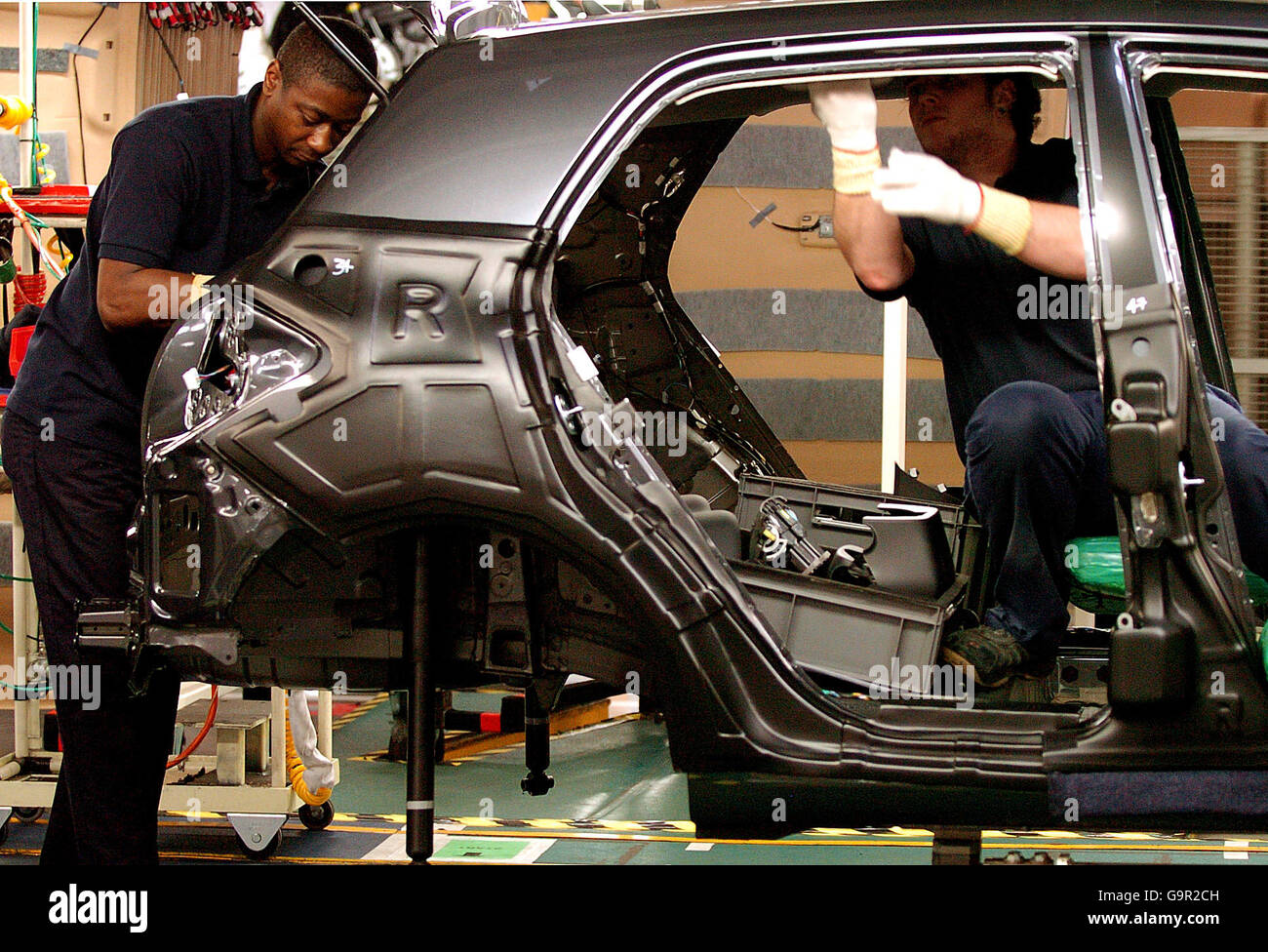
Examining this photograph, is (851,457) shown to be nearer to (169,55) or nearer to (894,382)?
(894,382)

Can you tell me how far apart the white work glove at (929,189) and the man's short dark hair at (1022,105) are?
0.60m

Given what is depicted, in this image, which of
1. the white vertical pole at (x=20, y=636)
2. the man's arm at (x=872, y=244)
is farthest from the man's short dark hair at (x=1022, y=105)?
the white vertical pole at (x=20, y=636)

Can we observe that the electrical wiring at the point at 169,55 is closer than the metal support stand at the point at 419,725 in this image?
No

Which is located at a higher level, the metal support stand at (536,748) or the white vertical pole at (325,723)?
the metal support stand at (536,748)

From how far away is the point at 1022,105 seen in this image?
2.53 m

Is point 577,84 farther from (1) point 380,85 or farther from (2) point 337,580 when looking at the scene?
(2) point 337,580

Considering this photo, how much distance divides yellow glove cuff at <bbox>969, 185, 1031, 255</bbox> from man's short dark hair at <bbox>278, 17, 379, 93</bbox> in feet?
3.82

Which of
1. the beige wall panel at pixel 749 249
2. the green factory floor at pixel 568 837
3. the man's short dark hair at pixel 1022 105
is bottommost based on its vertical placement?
the green factory floor at pixel 568 837

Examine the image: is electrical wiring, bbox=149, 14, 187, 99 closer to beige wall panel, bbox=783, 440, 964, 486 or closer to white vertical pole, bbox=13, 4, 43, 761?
white vertical pole, bbox=13, 4, 43, 761

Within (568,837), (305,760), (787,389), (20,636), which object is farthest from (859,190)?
(787,389)

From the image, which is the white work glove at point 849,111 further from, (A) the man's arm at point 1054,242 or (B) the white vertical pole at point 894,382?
(B) the white vertical pole at point 894,382

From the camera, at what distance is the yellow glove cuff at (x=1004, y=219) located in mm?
2059

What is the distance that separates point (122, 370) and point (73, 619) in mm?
528

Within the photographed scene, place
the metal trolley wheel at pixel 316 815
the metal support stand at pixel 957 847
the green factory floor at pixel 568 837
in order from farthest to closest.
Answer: the metal trolley wheel at pixel 316 815 → the green factory floor at pixel 568 837 → the metal support stand at pixel 957 847
